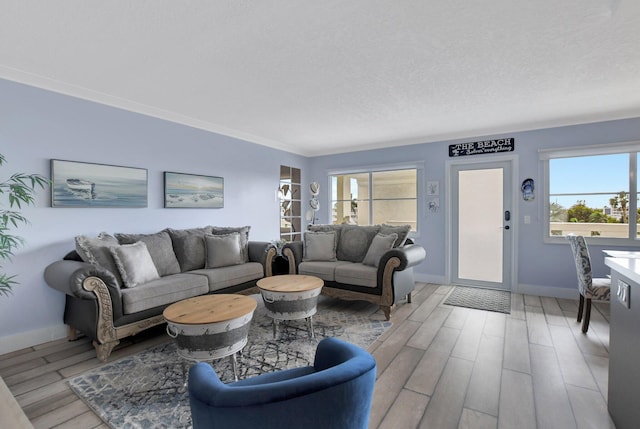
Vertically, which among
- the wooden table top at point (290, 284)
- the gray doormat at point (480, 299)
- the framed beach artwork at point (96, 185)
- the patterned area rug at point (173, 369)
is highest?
the framed beach artwork at point (96, 185)

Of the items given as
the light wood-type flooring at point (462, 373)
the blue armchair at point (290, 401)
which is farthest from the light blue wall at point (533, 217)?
the blue armchair at point (290, 401)

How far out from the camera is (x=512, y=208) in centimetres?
468

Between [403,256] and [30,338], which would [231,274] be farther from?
[403,256]

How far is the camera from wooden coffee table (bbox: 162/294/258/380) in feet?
6.96

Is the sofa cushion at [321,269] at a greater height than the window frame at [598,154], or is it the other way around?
the window frame at [598,154]

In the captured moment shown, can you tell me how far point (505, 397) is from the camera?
2.03 meters

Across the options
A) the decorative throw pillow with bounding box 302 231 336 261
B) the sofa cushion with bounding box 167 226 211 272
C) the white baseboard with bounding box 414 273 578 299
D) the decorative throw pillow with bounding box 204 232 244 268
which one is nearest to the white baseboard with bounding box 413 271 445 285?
the white baseboard with bounding box 414 273 578 299

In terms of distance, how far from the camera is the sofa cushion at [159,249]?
11.0ft

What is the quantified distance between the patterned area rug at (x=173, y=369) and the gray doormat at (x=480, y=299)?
4.44 ft

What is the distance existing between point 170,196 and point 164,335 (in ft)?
5.84

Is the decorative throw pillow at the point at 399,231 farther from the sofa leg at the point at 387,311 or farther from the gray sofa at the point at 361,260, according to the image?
the sofa leg at the point at 387,311

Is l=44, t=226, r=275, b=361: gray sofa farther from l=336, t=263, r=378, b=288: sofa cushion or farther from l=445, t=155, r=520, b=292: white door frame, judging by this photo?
l=445, t=155, r=520, b=292: white door frame

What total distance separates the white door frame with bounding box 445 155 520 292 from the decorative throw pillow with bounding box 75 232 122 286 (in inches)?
183

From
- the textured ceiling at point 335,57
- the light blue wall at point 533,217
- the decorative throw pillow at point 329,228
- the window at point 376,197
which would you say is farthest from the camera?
the window at point 376,197
